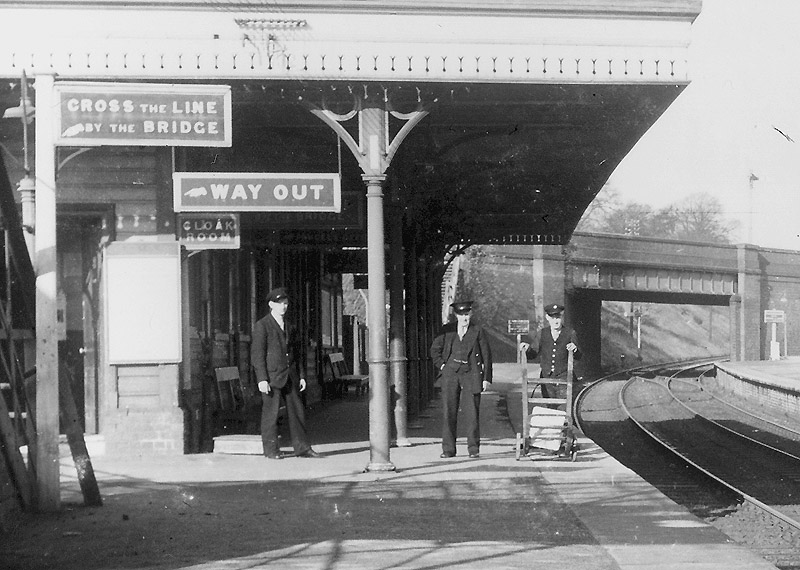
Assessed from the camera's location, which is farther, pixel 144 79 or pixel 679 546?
pixel 144 79

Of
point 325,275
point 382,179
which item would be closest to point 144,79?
point 382,179

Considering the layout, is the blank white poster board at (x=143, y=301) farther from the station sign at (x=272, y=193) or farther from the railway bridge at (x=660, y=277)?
the railway bridge at (x=660, y=277)

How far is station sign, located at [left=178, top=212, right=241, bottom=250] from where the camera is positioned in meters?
11.6

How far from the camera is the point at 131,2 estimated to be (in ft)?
34.6

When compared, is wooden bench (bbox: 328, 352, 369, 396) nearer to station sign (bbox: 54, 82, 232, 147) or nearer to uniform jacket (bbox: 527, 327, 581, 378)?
uniform jacket (bbox: 527, 327, 581, 378)

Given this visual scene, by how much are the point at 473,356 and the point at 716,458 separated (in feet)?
20.5

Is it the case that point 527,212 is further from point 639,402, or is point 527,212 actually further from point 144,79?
point 144,79

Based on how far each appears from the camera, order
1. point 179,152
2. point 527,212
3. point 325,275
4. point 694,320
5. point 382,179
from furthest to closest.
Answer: point 694,320 < point 325,275 < point 527,212 < point 179,152 < point 382,179

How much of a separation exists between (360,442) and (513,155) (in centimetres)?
493

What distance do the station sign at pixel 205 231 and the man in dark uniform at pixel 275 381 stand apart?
72 cm

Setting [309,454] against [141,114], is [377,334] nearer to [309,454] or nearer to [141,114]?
[309,454]

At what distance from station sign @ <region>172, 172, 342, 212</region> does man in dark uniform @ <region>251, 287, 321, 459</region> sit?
4.78 ft

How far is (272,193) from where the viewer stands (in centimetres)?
1039

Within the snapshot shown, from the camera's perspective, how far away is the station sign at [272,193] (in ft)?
34.0
